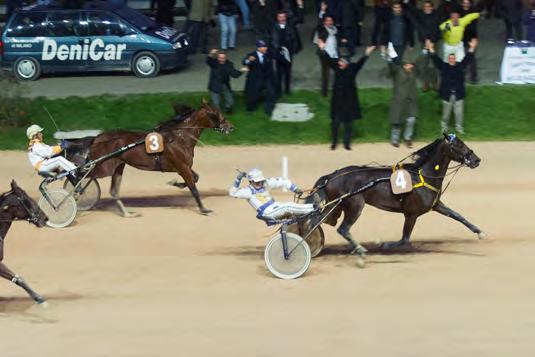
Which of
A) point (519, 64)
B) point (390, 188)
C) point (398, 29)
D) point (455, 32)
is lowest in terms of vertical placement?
point (519, 64)

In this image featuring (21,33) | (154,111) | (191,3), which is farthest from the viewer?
(191,3)

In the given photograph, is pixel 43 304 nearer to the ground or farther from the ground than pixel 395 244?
nearer to the ground

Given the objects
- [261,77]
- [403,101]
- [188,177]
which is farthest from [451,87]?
[188,177]

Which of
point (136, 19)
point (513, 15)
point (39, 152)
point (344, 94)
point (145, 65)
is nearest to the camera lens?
point (39, 152)

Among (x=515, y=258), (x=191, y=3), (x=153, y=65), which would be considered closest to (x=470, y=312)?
(x=515, y=258)

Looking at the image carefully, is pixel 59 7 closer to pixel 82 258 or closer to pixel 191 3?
pixel 191 3

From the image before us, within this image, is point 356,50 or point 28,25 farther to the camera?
point 356,50

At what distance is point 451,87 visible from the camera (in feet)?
76.3

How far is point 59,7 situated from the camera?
88.4 feet

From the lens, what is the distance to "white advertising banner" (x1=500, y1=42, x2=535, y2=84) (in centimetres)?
2494

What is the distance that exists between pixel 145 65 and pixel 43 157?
8.93 metres

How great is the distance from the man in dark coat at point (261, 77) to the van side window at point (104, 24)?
12.1 feet

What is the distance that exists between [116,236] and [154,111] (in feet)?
23.6

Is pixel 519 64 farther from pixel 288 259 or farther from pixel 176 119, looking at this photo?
pixel 288 259
